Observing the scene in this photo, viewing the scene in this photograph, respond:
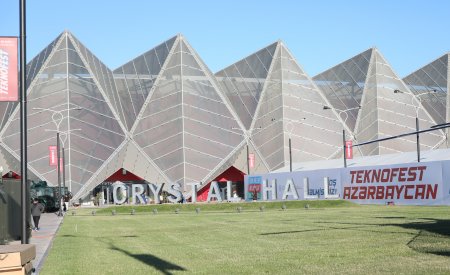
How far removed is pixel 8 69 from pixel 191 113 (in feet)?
237

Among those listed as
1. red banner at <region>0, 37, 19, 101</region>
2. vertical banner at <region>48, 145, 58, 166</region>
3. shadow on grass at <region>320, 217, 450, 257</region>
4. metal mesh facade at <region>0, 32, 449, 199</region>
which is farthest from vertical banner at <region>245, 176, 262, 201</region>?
red banner at <region>0, 37, 19, 101</region>

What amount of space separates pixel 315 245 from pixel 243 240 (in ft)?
12.0

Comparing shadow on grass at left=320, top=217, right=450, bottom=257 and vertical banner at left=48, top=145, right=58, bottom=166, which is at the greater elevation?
vertical banner at left=48, top=145, right=58, bottom=166

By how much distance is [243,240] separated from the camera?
73.5 feet

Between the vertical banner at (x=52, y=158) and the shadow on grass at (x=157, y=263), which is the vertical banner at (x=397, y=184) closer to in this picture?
the vertical banner at (x=52, y=158)

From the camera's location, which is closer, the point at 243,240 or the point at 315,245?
the point at 315,245

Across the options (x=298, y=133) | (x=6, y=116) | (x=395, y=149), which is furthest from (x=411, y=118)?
(x=6, y=116)

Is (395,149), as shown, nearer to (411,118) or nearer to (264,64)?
(411,118)

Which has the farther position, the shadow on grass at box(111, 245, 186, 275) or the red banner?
the red banner

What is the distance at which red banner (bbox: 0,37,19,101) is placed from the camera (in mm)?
16734

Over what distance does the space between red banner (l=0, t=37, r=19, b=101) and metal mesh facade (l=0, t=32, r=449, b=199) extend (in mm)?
64076

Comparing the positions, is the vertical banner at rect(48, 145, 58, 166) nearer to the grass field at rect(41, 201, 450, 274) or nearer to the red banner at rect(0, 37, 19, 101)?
the grass field at rect(41, 201, 450, 274)

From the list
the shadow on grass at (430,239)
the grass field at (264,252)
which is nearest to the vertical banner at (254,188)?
the grass field at (264,252)

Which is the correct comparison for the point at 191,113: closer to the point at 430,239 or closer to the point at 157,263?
the point at 430,239
